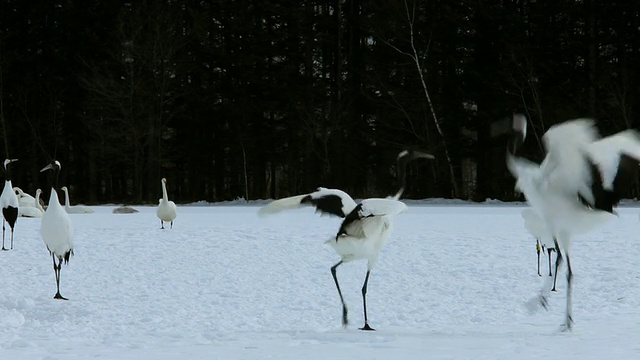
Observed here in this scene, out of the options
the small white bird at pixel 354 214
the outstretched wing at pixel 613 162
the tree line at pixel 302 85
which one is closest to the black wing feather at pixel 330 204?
the small white bird at pixel 354 214

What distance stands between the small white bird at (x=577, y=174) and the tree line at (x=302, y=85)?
27.3 metres

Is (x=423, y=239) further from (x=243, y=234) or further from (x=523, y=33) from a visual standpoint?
(x=523, y=33)

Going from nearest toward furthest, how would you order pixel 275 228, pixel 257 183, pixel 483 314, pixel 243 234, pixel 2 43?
pixel 483 314 < pixel 243 234 < pixel 275 228 < pixel 2 43 < pixel 257 183

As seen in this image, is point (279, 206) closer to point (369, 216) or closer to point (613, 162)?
point (369, 216)

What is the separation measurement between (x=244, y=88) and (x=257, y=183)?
703cm

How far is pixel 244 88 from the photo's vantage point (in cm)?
4162

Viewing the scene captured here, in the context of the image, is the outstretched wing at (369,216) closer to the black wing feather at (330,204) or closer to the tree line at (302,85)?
the black wing feather at (330,204)

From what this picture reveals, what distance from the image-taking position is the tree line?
1414 inches

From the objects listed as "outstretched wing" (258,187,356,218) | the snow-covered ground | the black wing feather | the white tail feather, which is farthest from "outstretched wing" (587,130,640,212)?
the white tail feather

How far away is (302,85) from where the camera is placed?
4084 centimetres

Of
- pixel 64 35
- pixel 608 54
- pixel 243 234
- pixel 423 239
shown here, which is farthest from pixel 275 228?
pixel 64 35

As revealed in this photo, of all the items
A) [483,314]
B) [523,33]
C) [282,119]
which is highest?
[523,33]

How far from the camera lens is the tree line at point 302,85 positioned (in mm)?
35906

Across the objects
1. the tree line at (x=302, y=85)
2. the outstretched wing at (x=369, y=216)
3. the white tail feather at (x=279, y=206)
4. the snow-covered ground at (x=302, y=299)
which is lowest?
the snow-covered ground at (x=302, y=299)
